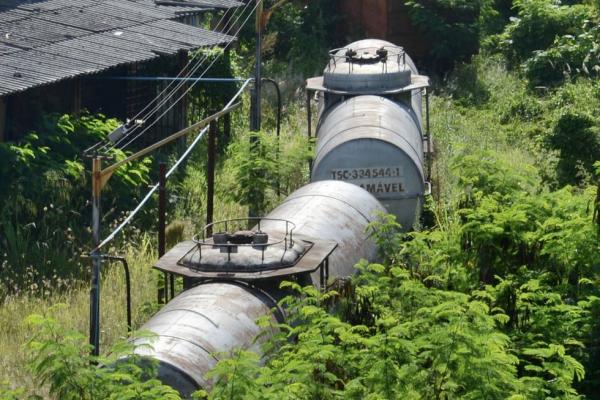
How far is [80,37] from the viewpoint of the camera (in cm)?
2228

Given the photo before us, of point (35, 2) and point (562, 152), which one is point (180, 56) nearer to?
point (35, 2)

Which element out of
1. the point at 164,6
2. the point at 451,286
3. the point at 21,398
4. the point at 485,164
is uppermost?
the point at 164,6

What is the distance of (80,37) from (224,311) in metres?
12.7

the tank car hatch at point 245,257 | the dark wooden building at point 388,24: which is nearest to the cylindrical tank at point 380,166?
the tank car hatch at point 245,257

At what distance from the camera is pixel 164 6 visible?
1072 inches

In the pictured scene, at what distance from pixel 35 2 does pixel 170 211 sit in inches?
272

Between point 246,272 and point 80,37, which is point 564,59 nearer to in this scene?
point 80,37

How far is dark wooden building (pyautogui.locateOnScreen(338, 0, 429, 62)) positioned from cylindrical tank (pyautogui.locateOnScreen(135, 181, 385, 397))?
58.7ft

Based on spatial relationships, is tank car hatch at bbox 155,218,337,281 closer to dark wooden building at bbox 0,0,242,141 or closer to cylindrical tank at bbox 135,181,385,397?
cylindrical tank at bbox 135,181,385,397

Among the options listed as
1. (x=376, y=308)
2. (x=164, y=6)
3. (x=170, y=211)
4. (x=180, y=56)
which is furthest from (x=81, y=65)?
(x=376, y=308)

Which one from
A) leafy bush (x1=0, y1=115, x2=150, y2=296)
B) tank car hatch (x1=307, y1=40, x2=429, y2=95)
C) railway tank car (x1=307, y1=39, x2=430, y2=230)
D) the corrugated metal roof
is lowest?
leafy bush (x1=0, y1=115, x2=150, y2=296)

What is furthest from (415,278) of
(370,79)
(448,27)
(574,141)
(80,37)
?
(448,27)

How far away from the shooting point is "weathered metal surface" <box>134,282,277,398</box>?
9.66 m

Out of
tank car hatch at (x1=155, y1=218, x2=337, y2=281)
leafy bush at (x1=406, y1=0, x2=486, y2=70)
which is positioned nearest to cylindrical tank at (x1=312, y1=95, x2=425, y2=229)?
tank car hatch at (x1=155, y1=218, x2=337, y2=281)
